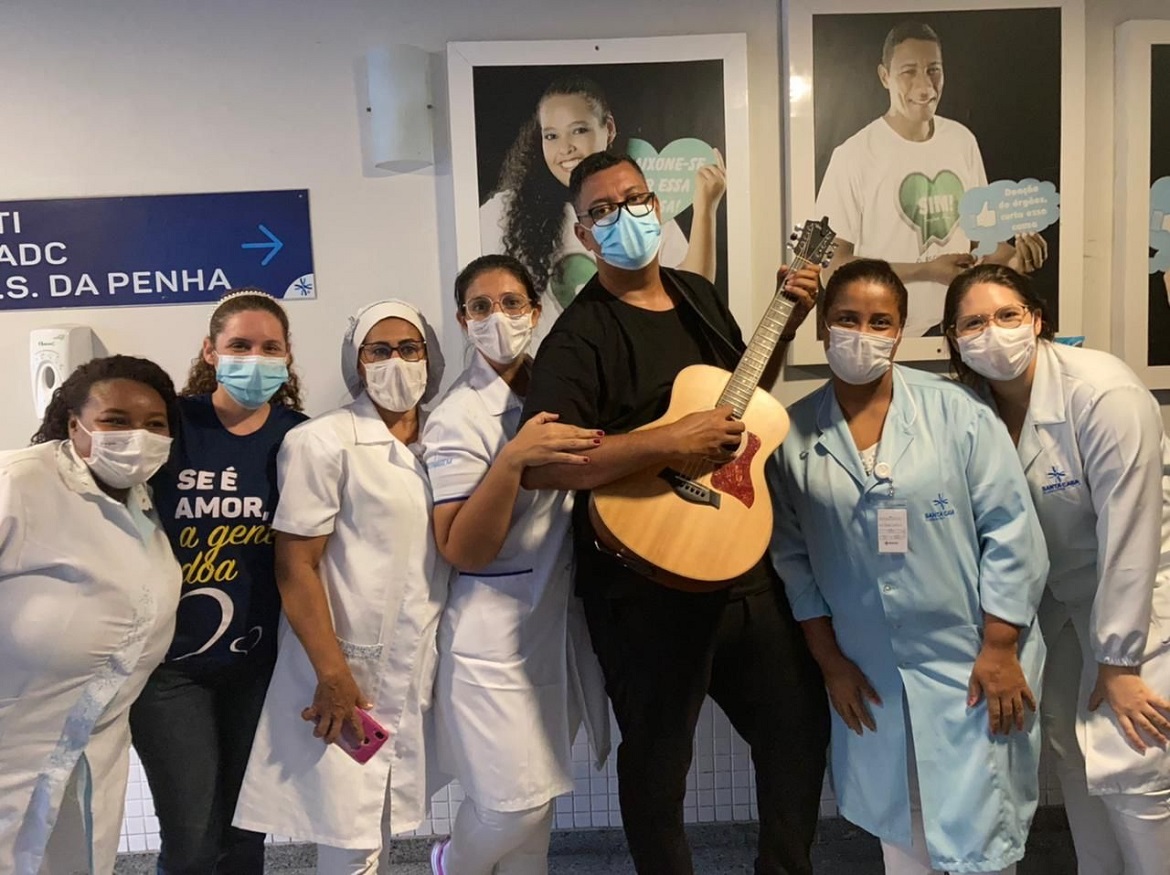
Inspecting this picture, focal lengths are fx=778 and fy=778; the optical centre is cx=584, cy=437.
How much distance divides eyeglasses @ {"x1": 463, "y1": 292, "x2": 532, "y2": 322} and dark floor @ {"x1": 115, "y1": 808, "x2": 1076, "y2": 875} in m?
1.57

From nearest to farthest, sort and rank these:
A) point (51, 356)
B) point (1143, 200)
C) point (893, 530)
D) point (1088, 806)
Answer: point (893, 530) → point (1088, 806) → point (51, 356) → point (1143, 200)

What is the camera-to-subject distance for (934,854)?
1.49 meters

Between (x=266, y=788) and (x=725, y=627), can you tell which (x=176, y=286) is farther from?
(x=725, y=627)

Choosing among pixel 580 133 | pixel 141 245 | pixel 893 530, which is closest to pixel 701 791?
pixel 893 530

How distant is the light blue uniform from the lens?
1.45 metres

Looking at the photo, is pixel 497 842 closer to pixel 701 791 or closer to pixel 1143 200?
pixel 701 791

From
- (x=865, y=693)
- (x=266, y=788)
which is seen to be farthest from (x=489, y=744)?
(x=865, y=693)

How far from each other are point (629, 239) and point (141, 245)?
4.70 feet

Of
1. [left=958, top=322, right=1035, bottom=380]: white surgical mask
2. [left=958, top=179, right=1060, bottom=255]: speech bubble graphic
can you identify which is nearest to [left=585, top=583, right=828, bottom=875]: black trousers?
[left=958, top=322, right=1035, bottom=380]: white surgical mask

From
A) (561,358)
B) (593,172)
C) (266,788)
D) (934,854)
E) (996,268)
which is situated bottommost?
(934,854)

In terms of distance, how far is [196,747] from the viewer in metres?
1.60

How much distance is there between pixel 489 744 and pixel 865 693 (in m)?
0.75

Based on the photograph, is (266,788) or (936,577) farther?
(266,788)

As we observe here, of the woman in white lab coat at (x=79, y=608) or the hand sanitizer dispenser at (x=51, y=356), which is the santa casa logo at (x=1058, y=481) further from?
the hand sanitizer dispenser at (x=51, y=356)
